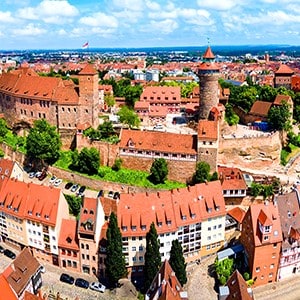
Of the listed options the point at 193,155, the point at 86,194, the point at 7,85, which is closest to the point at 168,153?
the point at 193,155

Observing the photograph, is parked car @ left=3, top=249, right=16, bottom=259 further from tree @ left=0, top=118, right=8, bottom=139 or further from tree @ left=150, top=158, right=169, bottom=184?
tree @ left=0, top=118, right=8, bottom=139

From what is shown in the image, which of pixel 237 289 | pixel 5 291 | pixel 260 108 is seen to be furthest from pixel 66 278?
pixel 260 108

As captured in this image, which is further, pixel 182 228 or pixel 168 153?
pixel 168 153

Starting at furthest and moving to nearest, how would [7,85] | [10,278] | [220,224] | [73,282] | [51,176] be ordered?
[7,85] < [51,176] < [220,224] < [73,282] < [10,278]

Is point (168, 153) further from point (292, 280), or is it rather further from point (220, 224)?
point (292, 280)

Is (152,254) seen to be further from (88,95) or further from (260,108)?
(260,108)

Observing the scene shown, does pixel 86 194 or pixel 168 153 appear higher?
pixel 168 153
